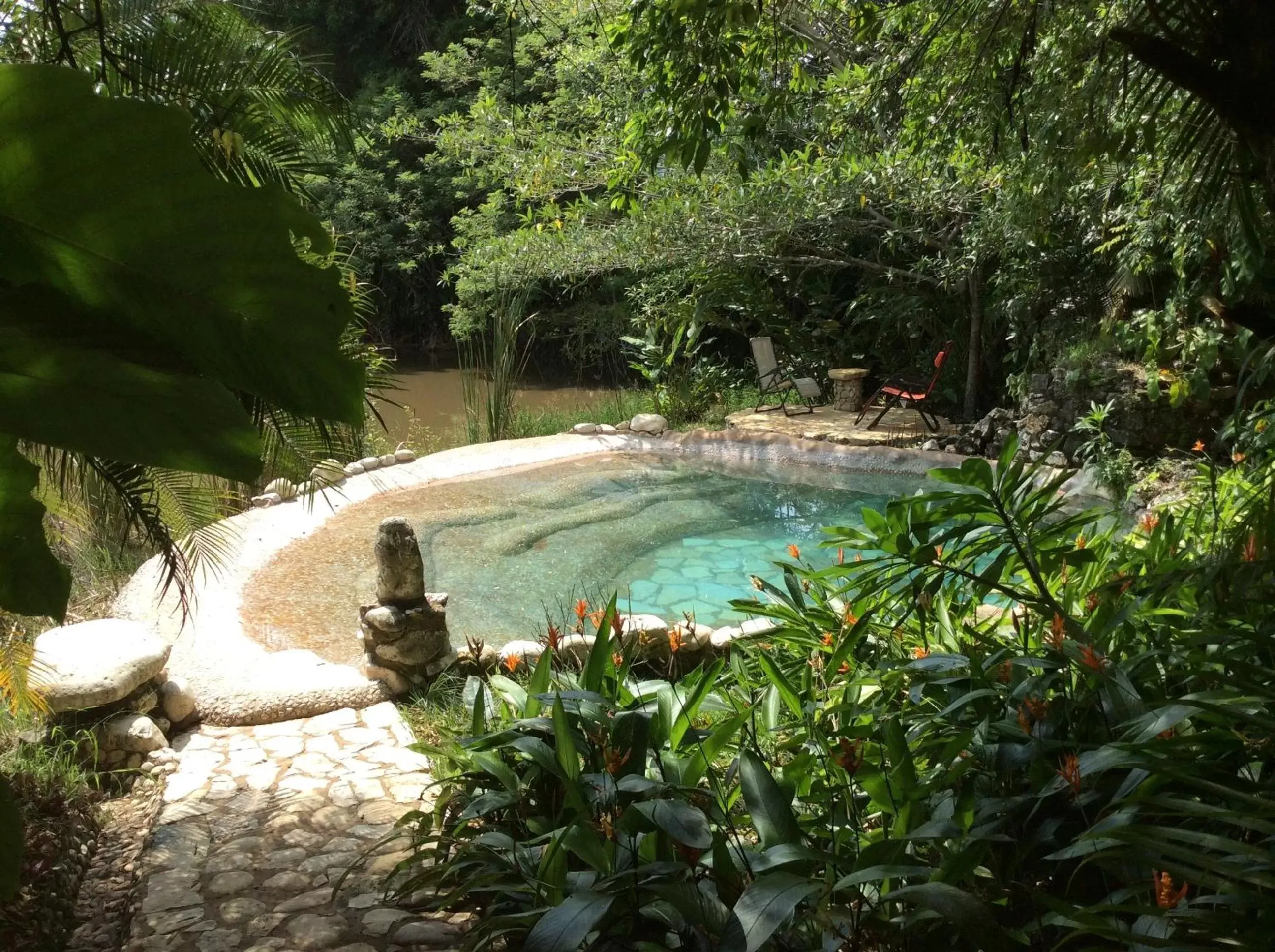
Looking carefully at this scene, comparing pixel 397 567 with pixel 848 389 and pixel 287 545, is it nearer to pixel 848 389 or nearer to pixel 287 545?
pixel 287 545

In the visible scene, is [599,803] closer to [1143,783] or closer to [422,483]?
[1143,783]

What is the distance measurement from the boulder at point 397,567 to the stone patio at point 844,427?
17.8 ft

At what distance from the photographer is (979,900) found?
1.66m

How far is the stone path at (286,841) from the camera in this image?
2590 millimetres

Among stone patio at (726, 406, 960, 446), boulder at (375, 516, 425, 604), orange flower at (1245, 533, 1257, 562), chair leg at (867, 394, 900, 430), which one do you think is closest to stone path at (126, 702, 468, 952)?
boulder at (375, 516, 425, 604)

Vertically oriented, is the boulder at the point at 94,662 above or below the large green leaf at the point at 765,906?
below

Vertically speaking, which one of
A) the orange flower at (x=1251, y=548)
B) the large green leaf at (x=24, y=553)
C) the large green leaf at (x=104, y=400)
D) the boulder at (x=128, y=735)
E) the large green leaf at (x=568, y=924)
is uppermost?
the large green leaf at (x=104, y=400)

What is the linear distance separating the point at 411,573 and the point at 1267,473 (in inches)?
129

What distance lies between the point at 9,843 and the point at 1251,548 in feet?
8.69

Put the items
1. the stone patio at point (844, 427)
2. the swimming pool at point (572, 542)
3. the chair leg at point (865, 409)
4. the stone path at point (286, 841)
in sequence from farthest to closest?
the chair leg at point (865, 409) → the stone patio at point (844, 427) → the swimming pool at point (572, 542) → the stone path at point (286, 841)

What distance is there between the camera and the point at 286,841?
3.17 meters

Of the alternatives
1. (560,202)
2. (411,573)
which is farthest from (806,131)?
(411,573)

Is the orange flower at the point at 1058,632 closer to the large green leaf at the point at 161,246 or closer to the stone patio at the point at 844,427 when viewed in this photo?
the large green leaf at the point at 161,246

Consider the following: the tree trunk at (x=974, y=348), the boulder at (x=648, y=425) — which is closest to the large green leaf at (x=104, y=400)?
the tree trunk at (x=974, y=348)
